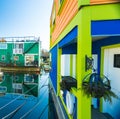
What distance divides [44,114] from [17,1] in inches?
912

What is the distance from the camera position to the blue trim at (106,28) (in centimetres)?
379

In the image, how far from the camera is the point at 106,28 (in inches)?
150

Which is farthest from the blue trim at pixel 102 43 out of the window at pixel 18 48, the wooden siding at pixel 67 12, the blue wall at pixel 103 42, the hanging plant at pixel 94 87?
the window at pixel 18 48

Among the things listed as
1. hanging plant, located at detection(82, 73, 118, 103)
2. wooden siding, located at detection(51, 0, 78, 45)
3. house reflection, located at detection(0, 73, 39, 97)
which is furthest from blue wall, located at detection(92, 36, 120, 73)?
house reflection, located at detection(0, 73, 39, 97)

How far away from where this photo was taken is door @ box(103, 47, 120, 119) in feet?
17.6

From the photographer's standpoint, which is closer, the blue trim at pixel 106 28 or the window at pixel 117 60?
the blue trim at pixel 106 28

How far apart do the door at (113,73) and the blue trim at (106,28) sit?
176 cm

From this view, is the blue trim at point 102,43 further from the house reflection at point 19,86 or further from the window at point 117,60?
the house reflection at point 19,86

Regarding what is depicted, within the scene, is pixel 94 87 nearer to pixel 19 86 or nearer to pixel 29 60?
pixel 19 86

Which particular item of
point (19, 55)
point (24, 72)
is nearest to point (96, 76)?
point (24, 72)

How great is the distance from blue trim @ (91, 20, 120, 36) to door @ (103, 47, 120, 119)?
176 cm

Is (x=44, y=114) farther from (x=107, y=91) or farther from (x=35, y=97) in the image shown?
(x=107, y=91)

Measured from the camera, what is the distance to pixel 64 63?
29.6 feet

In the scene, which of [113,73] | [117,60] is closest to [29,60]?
[113,73]
